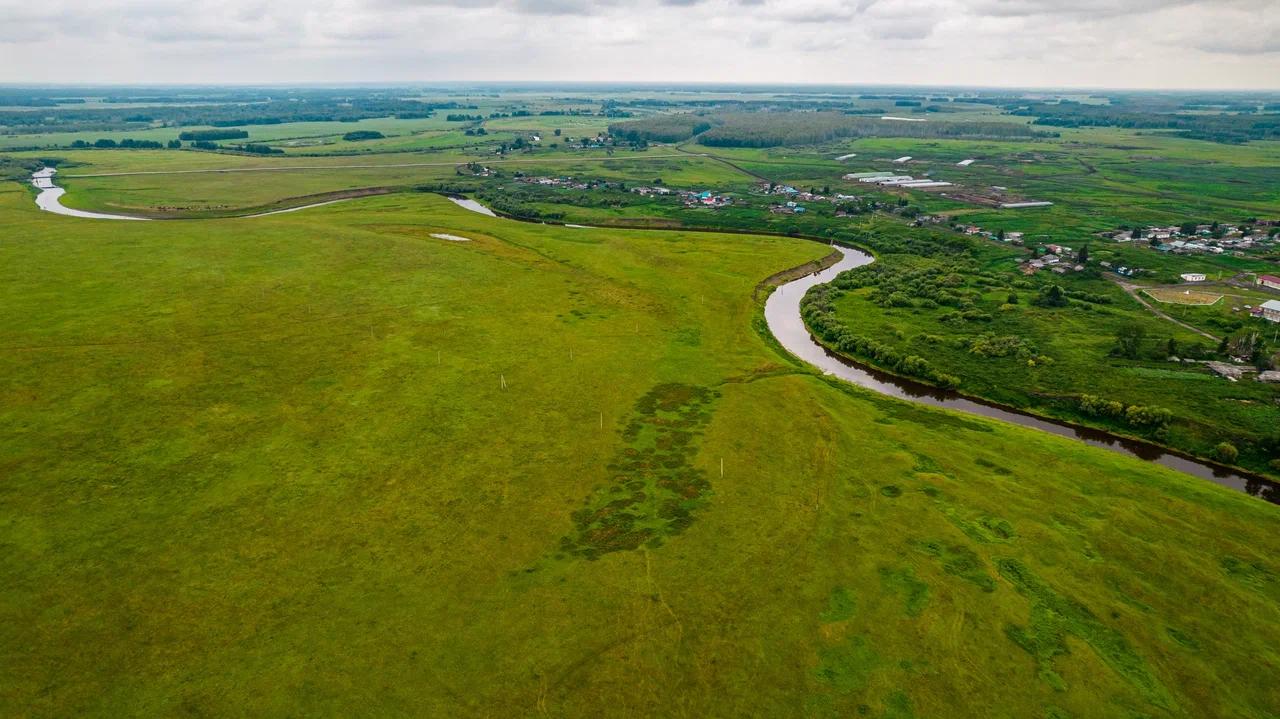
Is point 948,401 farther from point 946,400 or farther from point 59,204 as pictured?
point 59,204

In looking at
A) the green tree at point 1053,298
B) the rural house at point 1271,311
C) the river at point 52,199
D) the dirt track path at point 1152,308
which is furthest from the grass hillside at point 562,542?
the river at point 52,199

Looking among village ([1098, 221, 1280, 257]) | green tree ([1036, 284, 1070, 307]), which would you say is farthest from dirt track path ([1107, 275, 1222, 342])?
village ([1098, 221, 1280, 257])

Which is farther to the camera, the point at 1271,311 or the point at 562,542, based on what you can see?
the point at 1271,311

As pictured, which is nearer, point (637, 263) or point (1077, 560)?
point (1077, 560)

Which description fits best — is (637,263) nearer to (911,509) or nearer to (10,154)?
(911,509)

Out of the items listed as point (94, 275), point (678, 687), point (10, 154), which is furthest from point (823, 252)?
point (10, 154)

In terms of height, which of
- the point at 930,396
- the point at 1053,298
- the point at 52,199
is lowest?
the point at 930,396

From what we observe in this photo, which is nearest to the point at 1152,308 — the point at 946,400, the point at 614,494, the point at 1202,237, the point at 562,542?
the point at 946,400

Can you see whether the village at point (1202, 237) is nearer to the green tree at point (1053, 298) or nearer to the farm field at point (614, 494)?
the farm field at point (614, 494)
